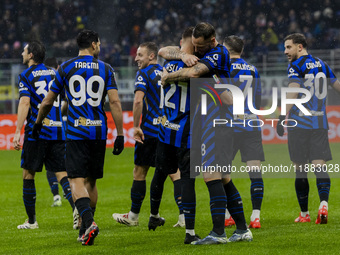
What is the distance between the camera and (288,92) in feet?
23.4

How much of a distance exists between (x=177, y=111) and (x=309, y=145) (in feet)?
7.23

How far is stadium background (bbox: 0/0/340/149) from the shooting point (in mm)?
23672

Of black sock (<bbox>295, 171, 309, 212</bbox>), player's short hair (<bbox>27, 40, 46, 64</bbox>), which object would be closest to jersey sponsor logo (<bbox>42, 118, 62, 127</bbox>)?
player's short hair (<bbox>27, 40, 46, 64</bbox>)

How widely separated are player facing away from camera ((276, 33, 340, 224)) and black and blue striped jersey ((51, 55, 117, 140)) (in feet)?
7.36

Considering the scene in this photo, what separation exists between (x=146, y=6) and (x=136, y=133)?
66.7ft

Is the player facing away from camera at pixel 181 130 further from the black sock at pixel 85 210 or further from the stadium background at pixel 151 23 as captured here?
the stadium background at pixel 151 23

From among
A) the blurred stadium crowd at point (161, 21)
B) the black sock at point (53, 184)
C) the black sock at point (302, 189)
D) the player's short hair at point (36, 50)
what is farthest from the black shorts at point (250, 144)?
the blurred stadium crowd at point (161, 21)

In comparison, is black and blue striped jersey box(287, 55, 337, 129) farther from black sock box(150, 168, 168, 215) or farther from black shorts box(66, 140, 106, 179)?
black shorts box(66, 140, 106, 179)

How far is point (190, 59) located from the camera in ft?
18.4

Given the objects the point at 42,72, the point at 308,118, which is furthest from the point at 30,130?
the point at 308,118

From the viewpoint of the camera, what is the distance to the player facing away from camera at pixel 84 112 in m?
6.05

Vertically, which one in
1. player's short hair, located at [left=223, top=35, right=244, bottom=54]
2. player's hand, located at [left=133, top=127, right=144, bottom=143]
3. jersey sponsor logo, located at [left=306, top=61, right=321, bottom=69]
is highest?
player's short hair, located at [left=223, top=35, right=244, bottom=54]

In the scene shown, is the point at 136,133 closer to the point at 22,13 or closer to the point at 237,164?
the point at 237,164

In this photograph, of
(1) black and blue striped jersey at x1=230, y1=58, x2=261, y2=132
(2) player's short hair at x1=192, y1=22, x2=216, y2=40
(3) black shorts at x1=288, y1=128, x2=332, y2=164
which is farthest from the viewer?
(3) black shorts at x1=288, y1=128, x2=332, y2=164
